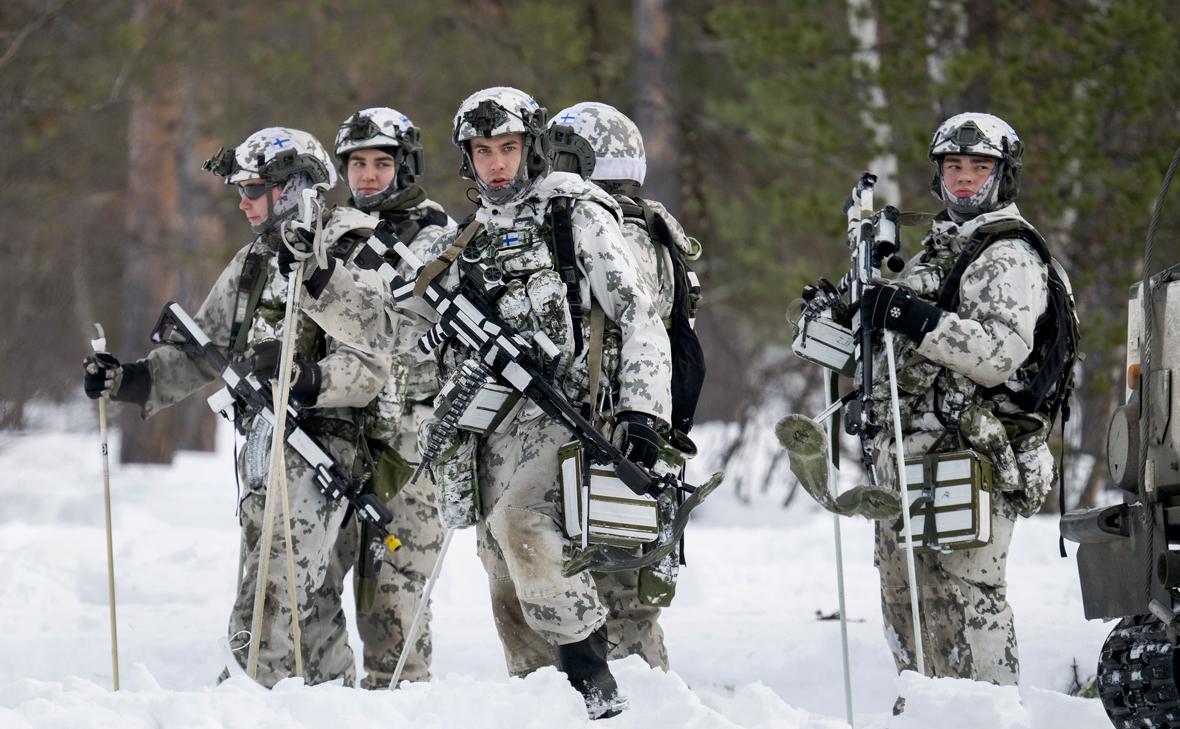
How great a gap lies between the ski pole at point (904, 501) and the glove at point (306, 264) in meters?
2.13

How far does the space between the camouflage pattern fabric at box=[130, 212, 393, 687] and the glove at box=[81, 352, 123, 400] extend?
18 cm

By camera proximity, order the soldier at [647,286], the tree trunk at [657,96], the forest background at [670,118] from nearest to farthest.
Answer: the soldier at [647,286], the forest background at [670,118], the tree trunk at [657,96]

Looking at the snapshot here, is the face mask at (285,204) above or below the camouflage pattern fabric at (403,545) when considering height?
above

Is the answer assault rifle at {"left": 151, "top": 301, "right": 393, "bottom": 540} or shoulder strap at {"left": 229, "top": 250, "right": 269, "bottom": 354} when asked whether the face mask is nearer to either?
shoulder strap at {"left": 229, "top": 250, "right": 269, "bottom": 354}

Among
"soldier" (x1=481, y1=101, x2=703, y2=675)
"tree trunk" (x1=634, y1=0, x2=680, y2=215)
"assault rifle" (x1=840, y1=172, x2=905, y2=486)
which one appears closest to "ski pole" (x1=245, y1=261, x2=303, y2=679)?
"soldier" (x1=481, y1=101, x2=703, y2=675)

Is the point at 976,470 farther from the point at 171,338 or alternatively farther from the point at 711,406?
the point at 711,406

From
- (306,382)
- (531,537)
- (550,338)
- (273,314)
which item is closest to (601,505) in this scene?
(531,537)

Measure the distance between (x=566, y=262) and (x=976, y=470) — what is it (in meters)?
1.69

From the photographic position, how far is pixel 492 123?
5488mm

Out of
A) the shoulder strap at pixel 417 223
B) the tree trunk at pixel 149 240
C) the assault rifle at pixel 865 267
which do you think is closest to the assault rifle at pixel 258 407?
the shoulder strap at pixel 417 223

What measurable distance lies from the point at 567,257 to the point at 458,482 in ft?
2.76

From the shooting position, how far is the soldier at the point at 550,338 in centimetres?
522

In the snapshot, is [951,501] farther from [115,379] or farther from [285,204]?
[115,379]

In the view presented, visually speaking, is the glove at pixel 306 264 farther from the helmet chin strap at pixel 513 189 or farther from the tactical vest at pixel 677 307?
the tactical vest at pixel 677 307
